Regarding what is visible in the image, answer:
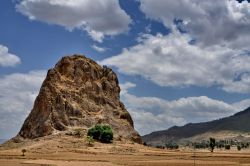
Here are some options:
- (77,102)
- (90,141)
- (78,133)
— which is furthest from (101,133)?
(77,102)

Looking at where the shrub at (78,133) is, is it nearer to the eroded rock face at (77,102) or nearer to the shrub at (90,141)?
the eroded rock face at (77,102)

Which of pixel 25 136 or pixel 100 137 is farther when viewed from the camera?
pixel 25 136

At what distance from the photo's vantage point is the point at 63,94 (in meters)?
121

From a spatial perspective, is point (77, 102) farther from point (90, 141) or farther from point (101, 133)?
point (90, 141)

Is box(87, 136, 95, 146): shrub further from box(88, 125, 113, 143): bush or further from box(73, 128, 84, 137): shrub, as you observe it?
box(73, 128, 84, 137): shrub

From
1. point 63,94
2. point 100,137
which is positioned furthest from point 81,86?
point 100,137

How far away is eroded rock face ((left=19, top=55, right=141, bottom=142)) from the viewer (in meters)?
117

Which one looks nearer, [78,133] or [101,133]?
[101,133]

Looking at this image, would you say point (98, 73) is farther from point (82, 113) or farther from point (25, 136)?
point (25, 136)

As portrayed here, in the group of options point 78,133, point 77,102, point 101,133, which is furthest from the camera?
point 77,102

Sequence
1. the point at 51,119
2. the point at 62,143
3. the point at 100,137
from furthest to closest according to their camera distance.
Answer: the point at 51,119
the point at 100,137
the point at 62,143

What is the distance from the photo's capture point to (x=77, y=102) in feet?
406

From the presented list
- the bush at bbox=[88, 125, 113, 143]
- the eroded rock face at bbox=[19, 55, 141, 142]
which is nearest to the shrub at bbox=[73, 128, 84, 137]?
the bush at bbox=[88, 125, 113, 143]

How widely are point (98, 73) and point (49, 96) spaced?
21799 millimetres
